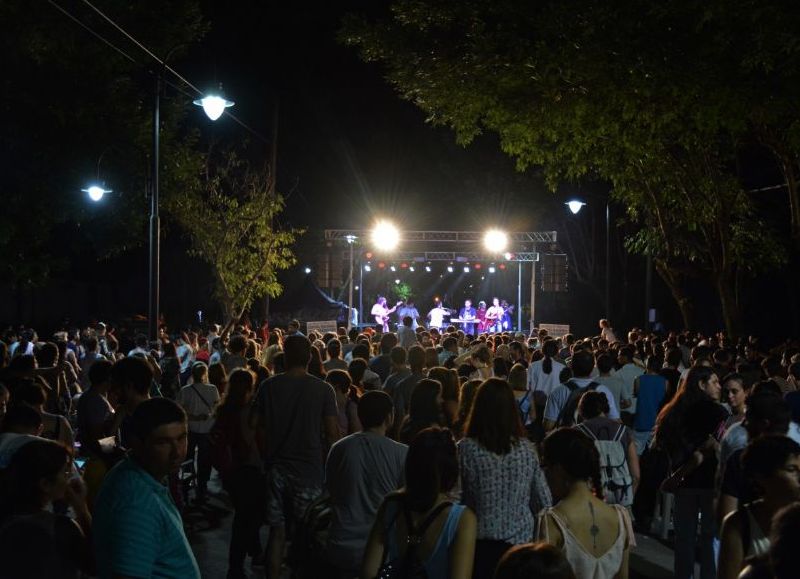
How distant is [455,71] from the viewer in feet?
50.4

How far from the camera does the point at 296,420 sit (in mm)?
6789

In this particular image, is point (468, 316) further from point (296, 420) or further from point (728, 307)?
point (296, 420)

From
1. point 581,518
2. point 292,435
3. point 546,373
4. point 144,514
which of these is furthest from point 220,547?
point 144,514

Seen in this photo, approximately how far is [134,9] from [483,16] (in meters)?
15.9

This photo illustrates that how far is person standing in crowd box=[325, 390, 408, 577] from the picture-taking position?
5.11 metres

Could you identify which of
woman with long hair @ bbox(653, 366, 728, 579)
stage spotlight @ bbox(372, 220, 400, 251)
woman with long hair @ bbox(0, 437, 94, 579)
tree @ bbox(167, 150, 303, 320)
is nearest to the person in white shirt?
woman with long hair @ bbox(653, 366, 728, 579)

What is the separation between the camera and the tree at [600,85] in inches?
509

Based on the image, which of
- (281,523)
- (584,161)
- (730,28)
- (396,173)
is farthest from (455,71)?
(396,173)

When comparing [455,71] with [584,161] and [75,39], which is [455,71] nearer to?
[584,161]

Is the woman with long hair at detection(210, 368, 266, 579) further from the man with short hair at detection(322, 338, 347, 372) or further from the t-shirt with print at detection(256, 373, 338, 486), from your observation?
the man with short hair at detection(322, 338, 347, 372)

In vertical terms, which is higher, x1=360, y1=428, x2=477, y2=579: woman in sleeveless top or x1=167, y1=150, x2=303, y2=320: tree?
x1=167, y1=150, x2=303, y2=320: tree

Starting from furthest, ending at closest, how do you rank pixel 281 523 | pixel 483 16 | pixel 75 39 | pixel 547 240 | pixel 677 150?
pixel 547 240 < pixel 75 39 < pixel 677 150 < pixel 483 16 < pixel 281 523

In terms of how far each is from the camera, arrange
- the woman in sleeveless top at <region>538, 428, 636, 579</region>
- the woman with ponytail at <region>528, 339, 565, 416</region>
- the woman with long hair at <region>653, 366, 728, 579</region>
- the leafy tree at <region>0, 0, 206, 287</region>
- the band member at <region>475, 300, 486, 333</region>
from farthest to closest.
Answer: the band member at <region>475, 300, 486, 333</region> < the leafy tree at <region>0, 0, 206, 287</region> < the woman with ponytail at <region>528, 339, 565, 416</region> < the woman with long hair at <region>653, 366, 728, 579</region> < the woman in sleeveless top at <region>538, 428, 636, 579</region>

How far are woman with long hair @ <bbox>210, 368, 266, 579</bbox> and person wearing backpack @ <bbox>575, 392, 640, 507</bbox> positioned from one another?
2548 millimetres
